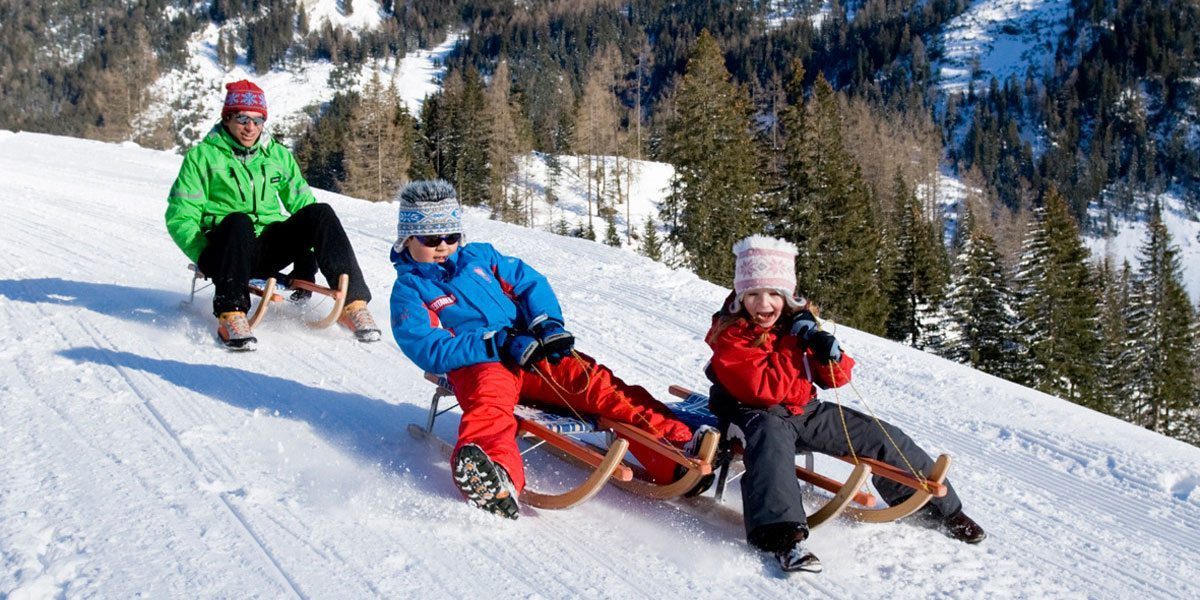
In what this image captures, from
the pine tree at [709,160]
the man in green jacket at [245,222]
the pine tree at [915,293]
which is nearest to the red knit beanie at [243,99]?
the man in green jacket at [245,222]

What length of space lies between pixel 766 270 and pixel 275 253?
3546mm

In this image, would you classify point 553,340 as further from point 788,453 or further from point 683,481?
point 788,453

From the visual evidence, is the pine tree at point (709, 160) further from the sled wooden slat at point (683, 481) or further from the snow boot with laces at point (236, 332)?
the sled wooden slat at point (683, 481)

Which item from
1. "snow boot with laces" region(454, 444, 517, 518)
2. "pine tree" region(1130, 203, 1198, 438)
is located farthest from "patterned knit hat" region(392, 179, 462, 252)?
"pine tree" region(1130, 203, 1198, 438)

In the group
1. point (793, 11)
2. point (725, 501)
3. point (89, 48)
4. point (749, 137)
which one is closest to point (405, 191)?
point (725, 501)

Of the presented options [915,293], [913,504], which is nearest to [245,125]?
[913,504]

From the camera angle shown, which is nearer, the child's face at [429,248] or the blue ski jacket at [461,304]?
the blue ski jacket at [461,304]

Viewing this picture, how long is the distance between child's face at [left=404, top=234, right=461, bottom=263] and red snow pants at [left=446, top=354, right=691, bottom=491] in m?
0.56

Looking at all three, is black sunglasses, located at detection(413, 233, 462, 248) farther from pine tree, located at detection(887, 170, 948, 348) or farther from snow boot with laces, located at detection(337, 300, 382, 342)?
pine tree, located at detection(887, 170, 948, 348)

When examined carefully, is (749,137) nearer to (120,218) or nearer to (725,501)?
(120,218)

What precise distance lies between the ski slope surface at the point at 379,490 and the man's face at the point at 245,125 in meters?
1.15

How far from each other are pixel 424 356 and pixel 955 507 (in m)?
2.09

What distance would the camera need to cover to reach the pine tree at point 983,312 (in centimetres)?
2927

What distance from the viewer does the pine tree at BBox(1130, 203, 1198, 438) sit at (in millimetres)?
32844
